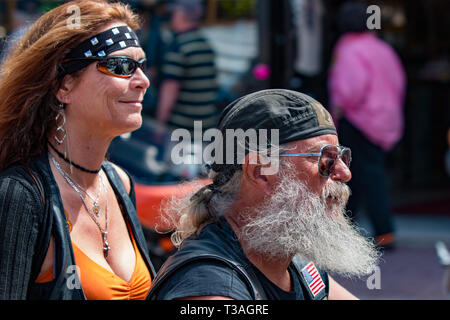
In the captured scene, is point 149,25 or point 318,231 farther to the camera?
point 149,25

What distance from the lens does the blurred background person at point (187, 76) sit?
17.9 ft

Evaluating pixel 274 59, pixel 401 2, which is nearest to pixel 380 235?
pixel 274 59

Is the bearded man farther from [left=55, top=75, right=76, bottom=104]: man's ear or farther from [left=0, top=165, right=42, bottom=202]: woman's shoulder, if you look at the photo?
[left=55, top=75, right=76, bottom=104]: man's ear

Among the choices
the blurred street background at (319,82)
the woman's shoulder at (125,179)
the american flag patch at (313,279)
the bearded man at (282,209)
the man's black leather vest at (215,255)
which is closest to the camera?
the man's black leather vest at (215,255)

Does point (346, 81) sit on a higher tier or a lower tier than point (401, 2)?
lower

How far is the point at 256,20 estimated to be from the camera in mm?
5707

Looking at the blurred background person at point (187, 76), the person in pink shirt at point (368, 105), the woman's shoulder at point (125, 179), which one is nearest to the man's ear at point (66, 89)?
the woman's shoulder at point (125, 179)

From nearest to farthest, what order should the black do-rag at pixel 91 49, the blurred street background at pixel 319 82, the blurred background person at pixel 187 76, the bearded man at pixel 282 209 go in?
the bearded man at pixel 282 209 < the black do-rag at pixel 91 49 < the blurred street background at pixel 319 82 < the blurred background person at pixel 187 76

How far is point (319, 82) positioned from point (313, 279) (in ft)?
19.1

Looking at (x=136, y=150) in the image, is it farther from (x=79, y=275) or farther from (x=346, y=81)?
(x=79, y=275)

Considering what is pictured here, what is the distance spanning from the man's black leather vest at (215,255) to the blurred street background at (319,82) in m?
0.52

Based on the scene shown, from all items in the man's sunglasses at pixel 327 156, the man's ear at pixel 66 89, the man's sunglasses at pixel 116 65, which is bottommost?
the man's sunglasses at pixel 327 156

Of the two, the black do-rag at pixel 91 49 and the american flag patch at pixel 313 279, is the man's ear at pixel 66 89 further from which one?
the american flag patch at pixel 313 279

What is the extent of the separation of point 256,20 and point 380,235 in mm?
2284
